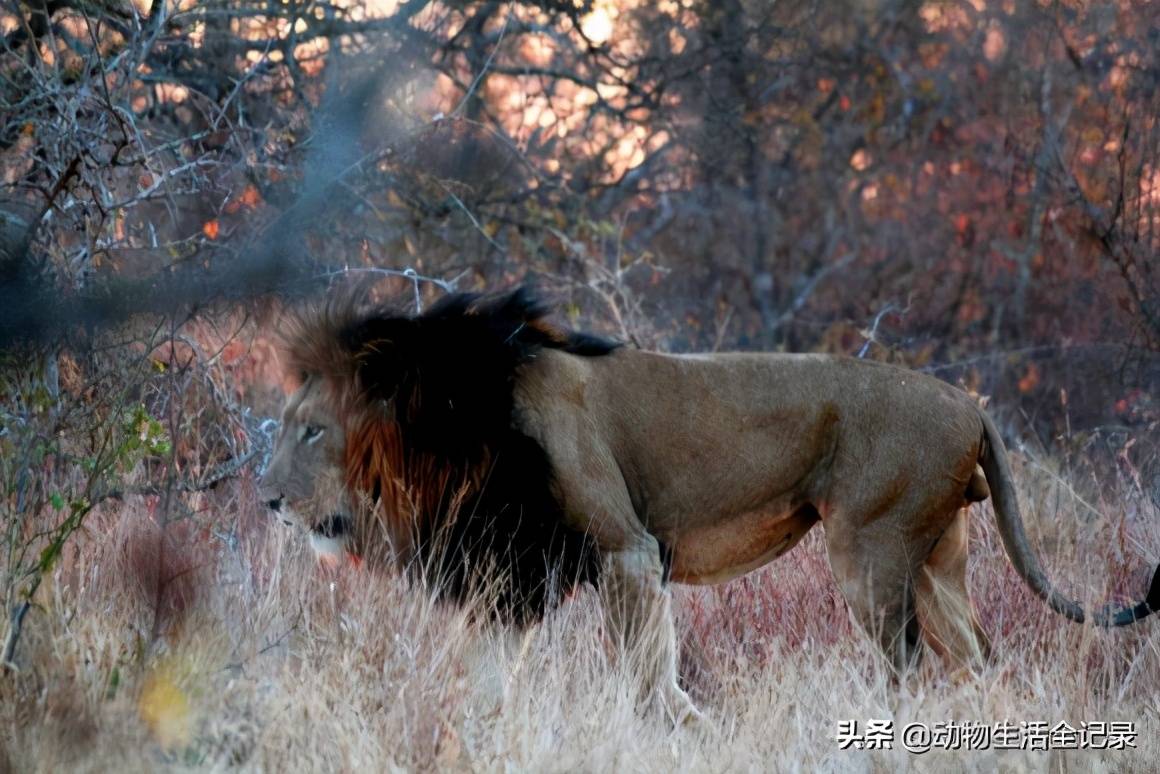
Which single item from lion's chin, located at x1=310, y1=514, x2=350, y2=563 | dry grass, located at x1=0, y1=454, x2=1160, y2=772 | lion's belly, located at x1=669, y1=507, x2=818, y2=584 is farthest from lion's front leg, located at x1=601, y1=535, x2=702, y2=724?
lion's chin, located at x1=310, y1=514, x2=350, y2=563

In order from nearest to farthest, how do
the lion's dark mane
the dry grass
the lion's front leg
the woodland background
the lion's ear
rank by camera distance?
the dry grass < the woodland background < the lion's front leg < the lion's dark mane < the lion's ear

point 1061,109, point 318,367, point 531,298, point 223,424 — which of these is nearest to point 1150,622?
point 531,298

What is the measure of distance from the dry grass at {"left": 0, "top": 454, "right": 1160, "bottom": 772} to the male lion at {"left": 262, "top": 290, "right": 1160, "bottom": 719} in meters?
0.18

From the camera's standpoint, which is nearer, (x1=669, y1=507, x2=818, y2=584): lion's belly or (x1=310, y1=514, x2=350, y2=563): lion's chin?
(x1=310, y1=514, x2=350, y2=563): lion's chin

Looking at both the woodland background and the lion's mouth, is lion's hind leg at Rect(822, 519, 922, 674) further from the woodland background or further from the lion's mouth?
the lion's mouth

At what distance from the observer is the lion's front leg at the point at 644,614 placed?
14.4 feet

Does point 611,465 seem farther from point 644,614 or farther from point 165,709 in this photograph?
point 165,709

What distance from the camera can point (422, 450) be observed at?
4.62 metres

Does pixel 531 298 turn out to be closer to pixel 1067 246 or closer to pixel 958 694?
pixel 958 694

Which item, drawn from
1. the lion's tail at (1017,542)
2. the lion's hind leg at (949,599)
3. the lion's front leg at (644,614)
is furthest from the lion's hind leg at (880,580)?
the lion's front leg at (644,614)

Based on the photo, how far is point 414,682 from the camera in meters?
3.68

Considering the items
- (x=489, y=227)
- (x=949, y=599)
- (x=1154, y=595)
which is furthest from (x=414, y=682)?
(x=489, y=227)

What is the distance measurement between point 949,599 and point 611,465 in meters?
1.10

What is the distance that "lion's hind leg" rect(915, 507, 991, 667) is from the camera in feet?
15.5
